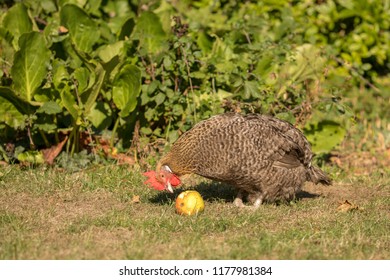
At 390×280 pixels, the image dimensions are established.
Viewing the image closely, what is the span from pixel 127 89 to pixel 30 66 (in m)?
1.03

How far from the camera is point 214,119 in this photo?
22.3 feet

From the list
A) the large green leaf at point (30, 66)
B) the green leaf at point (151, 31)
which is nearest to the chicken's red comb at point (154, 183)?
the large green leaf at point (30, 66)

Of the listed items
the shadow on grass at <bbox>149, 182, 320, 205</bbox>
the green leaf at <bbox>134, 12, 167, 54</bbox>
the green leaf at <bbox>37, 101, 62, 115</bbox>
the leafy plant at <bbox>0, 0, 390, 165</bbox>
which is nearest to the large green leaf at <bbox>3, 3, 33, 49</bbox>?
the leafy plant at <bbox>0, 0, 390, 165</bbox>

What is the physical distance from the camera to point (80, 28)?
8.45 meters

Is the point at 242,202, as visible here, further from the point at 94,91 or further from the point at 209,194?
the point at 94,91

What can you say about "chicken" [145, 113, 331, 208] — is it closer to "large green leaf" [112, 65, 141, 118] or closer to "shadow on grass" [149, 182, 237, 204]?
"shadow on grass" [149, 182, 237, 204]

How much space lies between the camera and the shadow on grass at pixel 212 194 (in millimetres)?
7105

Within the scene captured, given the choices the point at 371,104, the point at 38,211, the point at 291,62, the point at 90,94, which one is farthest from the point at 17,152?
the point at 371,104

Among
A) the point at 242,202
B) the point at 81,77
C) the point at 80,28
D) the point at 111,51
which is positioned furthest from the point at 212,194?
the point at 80,28

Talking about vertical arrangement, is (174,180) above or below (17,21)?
below

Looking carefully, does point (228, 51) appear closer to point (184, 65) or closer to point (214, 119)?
point (184, 65)

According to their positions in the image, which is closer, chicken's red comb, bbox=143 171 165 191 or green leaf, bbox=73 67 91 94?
chicken's red comb, bbox=143 171 165 191

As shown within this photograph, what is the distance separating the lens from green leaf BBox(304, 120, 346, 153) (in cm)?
897

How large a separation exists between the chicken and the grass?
237 millimetres
